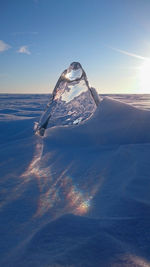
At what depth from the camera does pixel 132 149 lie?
1720 millimetres

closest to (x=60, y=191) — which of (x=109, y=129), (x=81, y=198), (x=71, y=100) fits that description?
(x=81, y=198)

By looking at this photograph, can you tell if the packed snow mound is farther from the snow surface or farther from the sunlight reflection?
the sunlight reflection

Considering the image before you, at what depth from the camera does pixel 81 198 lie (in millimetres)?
1145

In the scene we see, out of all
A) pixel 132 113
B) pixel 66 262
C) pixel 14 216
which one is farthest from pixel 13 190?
pixel 132 113

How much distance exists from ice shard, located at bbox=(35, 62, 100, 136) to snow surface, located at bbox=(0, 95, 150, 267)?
0.72 metres

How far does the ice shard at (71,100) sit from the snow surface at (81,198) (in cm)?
72

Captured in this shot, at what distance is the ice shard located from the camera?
117 inches

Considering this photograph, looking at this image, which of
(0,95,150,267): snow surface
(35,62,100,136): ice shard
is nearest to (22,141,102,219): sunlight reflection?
(0,95,150,267): snow surface

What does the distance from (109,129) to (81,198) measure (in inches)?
44.6

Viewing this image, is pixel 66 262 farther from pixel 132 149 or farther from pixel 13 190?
pixel 132 149

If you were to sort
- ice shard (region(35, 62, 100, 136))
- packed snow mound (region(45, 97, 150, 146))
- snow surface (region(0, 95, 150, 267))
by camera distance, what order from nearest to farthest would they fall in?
snow surface (region(0, 95, 150, 267))
packed snow mound (region(45, 97, 150, 146))
ice shard (region(35, 62, 100, 136))

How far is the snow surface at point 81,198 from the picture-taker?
730 mm

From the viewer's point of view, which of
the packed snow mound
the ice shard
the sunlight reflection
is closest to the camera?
the sunlight reflection

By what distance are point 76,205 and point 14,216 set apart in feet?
1.02
